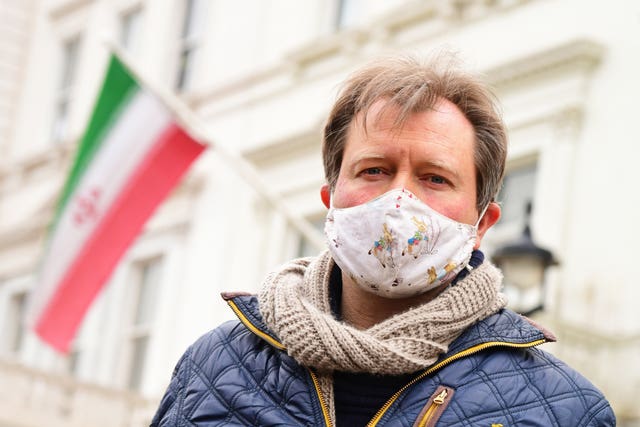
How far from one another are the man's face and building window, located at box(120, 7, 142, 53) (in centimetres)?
1674

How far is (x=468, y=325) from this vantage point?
2992 millimetres

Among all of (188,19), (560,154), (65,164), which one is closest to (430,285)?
(560,154)

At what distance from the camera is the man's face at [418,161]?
304 cm

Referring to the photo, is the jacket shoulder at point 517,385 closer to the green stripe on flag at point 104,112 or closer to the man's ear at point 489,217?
the man's ear at point 489,217

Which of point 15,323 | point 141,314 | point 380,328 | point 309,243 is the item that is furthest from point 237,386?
point 15,323

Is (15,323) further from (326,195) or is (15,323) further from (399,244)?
(399,244)

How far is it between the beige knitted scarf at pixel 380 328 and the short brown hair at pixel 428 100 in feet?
0.75

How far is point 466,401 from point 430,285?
29 centimetres

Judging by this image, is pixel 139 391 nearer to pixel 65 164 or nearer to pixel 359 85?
pixel 65 164

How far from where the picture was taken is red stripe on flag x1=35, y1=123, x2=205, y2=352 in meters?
11.9

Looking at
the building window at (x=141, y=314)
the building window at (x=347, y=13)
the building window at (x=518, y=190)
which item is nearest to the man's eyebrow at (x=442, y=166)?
the building window at (x=518, y=190)

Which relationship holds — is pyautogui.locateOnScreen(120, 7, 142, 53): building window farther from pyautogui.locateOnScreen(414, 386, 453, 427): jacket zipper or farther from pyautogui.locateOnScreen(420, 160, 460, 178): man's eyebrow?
pyautogui.locateOnScreen(414, 386, 453, 427): jacket zipper

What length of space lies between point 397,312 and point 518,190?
9.84 meters

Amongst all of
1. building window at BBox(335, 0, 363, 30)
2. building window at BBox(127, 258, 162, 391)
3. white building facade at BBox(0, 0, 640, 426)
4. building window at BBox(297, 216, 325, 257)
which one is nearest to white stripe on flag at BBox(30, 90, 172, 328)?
white building facade at BBox(0, 0, 640, 426)
